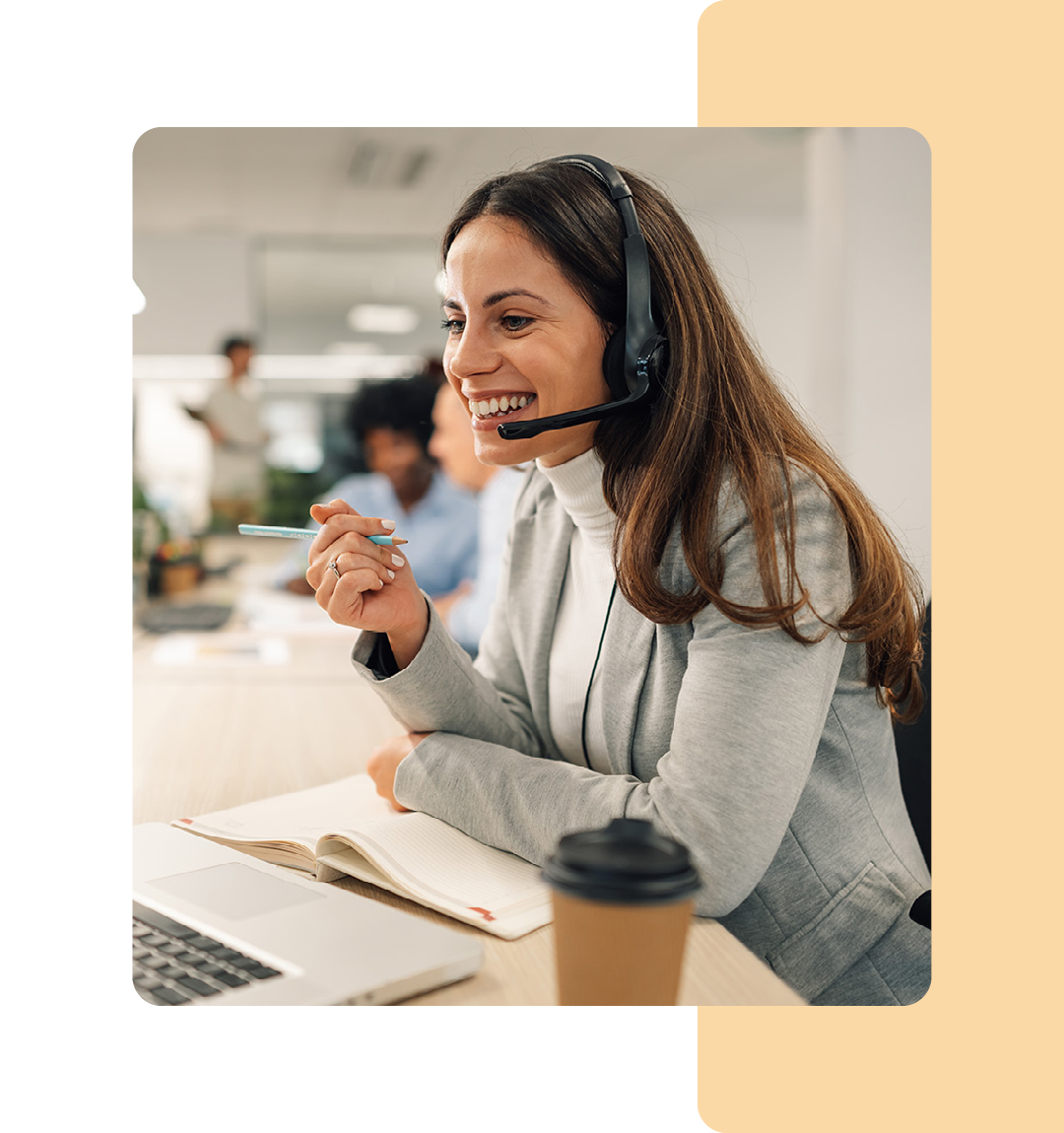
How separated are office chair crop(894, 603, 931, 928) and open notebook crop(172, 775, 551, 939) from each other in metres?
0.48

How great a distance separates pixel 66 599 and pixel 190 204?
3394 millimetres

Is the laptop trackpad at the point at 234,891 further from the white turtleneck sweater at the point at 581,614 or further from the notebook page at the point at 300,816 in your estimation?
the white turtleneck sweater at the point at 581,614

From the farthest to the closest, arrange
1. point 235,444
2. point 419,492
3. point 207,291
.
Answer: point 207,291 < point 235,444 < point 419,492

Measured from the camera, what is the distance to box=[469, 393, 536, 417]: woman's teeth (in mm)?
821

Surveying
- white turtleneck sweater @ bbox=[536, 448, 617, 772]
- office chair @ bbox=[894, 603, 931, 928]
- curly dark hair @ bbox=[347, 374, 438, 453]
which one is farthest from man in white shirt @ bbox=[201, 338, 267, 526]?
office chair @ bbox=[894, 603, 931, 928]

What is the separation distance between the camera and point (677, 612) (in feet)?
2.49

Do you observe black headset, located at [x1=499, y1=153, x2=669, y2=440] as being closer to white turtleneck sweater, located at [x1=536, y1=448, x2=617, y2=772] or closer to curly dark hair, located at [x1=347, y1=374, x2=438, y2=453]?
white turtleneck sweater, located at [x1=536, y1=448, x2=617, y2=772]

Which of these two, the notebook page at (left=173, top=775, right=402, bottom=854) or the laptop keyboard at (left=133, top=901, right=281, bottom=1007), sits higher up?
the notebook page at (left=173, top=775, right=402, bottom=854)

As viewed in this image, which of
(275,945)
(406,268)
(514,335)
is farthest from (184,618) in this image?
(406,268)

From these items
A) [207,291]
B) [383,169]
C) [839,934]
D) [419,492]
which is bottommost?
[839,934]

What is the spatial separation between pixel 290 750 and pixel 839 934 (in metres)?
0.64

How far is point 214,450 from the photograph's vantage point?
491cm

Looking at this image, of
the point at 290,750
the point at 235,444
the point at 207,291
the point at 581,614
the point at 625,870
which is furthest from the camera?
the point at 207,291

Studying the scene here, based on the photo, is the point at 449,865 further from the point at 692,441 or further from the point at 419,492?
the point at 419,492
